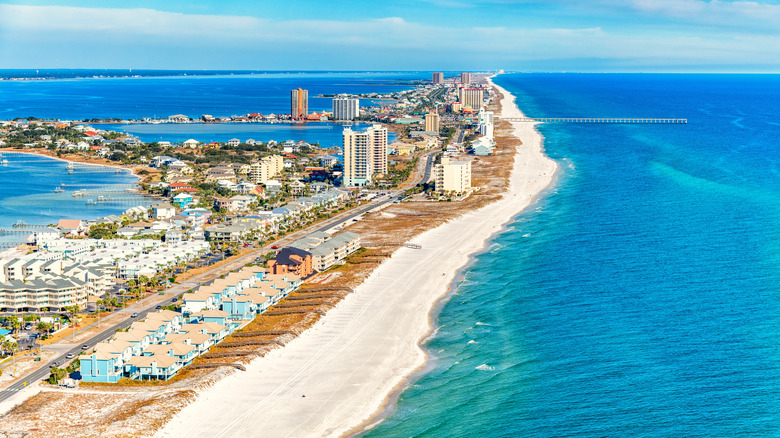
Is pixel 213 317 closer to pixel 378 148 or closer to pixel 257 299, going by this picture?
pixel 257 299

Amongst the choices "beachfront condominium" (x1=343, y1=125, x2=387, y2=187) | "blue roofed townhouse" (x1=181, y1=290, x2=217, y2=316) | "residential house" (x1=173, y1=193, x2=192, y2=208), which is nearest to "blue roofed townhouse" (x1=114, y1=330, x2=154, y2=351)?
"blue roofed townhouse" (x1=181, y1=290, x2=217, y2=316)

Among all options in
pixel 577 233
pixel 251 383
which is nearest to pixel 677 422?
pixel 251 383

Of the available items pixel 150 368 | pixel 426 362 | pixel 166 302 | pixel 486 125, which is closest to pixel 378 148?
pixel 486 125

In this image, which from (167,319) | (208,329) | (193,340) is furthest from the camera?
(167,319)

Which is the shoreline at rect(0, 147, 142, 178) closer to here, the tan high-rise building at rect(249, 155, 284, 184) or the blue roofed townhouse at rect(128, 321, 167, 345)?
the tan high-rise building at rect(249, 155, 284, 184)

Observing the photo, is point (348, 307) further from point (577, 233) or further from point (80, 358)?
point (577, 233)

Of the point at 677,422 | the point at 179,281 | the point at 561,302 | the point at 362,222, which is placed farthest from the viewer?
the point at 362,222

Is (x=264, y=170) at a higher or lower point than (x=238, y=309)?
higher
